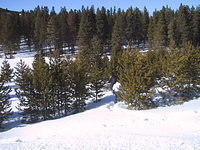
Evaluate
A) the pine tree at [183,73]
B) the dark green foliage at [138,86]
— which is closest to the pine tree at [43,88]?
the dark green foliage at [138,86]

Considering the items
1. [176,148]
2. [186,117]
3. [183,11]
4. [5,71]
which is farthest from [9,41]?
[176,148]

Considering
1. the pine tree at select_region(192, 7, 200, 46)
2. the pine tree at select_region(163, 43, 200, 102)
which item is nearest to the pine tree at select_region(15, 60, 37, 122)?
the pine tree at select_region(163, 43, 200, 102)

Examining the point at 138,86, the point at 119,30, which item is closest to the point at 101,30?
the point at 119,30

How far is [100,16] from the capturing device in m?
74.4

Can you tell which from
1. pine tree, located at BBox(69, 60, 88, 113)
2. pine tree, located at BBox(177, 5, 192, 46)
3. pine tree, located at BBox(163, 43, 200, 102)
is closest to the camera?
pine tree, located at BBox(163, 43, 200, 102)

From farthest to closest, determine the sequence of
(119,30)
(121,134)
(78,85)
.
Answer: (119,30) → (78,85) → (121,134)

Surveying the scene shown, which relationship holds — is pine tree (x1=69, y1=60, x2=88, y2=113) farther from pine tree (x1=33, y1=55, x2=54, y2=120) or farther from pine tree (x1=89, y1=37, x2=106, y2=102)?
pine tree (x1=33, y1=55, x2=54, y2=120)

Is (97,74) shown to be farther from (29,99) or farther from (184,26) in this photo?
(184,26)

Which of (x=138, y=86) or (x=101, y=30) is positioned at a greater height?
(x=101, y=30)

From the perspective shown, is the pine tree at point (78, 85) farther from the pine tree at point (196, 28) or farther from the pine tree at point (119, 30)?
the pine tree at point (196, 28)

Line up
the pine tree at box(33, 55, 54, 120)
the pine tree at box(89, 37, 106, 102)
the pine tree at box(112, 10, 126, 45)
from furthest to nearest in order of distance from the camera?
the pine tree at box(112, 10, 126, 45) → the pine tree at box(89, 37, 106, 102) → the pine tree at box(33, 55, 54, 120)

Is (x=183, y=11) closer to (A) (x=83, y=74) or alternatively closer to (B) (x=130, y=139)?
(A) (x=83, y=74)

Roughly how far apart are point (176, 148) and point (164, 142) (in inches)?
42.9

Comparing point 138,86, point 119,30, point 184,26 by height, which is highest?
point 119,30
